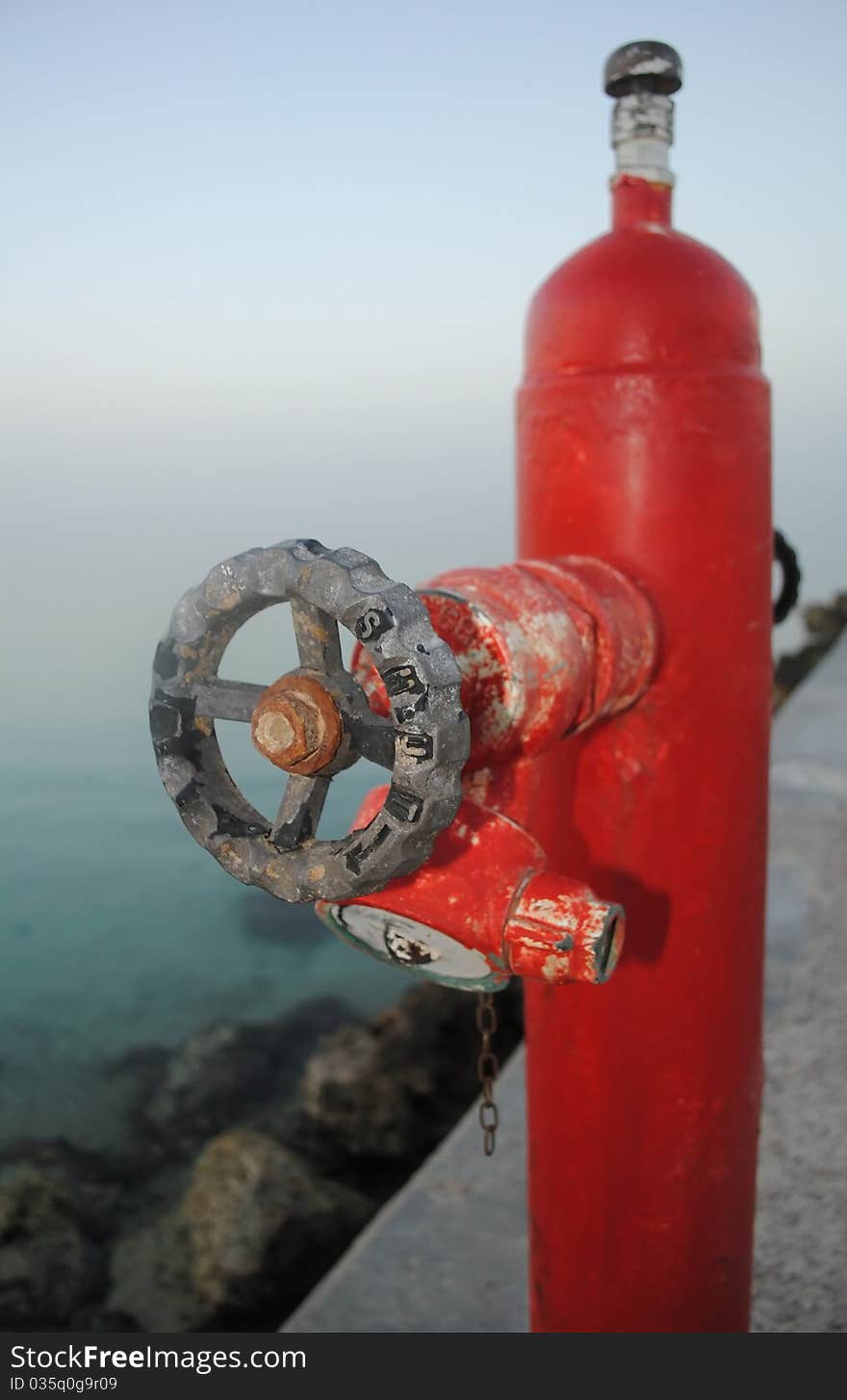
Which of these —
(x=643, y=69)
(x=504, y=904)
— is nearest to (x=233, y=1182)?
(x=504, y=904)

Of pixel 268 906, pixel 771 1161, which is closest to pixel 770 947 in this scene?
pixel 771 1161

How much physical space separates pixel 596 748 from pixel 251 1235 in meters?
2.23

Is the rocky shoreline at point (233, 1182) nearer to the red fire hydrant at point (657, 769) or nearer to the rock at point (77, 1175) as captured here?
the rock at point (77, 1175)

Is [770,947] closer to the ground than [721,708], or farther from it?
closer to the ground

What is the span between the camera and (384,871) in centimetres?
80

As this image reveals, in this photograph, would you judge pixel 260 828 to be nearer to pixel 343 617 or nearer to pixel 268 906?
pixel 343 617

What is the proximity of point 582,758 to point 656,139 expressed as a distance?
716 mm

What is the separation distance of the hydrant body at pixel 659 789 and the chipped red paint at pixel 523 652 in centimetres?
13

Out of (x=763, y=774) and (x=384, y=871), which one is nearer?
(x=384, y=871)

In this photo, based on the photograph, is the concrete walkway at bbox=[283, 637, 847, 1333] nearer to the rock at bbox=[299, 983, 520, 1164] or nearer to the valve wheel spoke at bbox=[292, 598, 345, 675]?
the rock at bbox=[299, 983, 520, 1164]

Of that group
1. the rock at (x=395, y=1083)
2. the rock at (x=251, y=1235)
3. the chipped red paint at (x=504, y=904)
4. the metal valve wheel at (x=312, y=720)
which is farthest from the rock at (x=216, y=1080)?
the metal valve wheel at (x=312, y=720)

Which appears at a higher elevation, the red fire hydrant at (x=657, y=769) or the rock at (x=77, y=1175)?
the red fire hydrant at (x=657, y=769)

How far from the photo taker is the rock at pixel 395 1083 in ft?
11.2

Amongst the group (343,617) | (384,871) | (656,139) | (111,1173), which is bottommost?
(111,1173)
